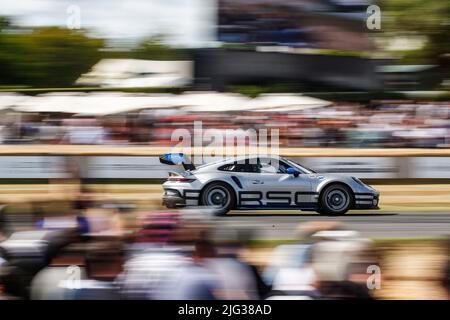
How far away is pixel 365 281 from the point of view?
4.11 metres

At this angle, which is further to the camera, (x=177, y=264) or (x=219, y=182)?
(x=219, y=182)

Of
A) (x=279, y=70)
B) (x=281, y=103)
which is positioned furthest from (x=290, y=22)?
(x=281, y=103)

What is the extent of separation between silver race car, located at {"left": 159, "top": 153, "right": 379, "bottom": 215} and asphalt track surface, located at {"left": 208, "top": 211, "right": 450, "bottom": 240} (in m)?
0.18

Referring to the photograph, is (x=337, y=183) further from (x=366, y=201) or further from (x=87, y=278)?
(x=87, y=278)

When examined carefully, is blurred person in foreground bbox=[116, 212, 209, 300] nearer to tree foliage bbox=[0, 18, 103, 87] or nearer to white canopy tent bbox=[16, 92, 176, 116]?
white canopy tent bbox=[16, 92, 176, 116]

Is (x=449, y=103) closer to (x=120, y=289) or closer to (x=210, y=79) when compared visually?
(x=210, y=79)

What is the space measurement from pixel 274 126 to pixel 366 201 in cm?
444

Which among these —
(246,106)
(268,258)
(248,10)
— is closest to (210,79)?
(248,10)

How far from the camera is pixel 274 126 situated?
1416 cm

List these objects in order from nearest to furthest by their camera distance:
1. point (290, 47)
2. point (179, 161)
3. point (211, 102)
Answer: point (179, 161) < point (211, 102) < point (290, 47)

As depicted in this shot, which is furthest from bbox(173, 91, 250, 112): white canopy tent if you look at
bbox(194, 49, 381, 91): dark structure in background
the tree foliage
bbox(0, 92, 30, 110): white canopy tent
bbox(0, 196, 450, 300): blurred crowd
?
bbox(0, 196, 450, 300): blurred crowd

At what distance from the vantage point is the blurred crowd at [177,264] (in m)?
3.86

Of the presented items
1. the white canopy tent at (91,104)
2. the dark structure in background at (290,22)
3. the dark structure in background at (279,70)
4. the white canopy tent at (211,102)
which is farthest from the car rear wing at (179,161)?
the dark structure in background at (279,70)

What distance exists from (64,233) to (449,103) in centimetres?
1256
